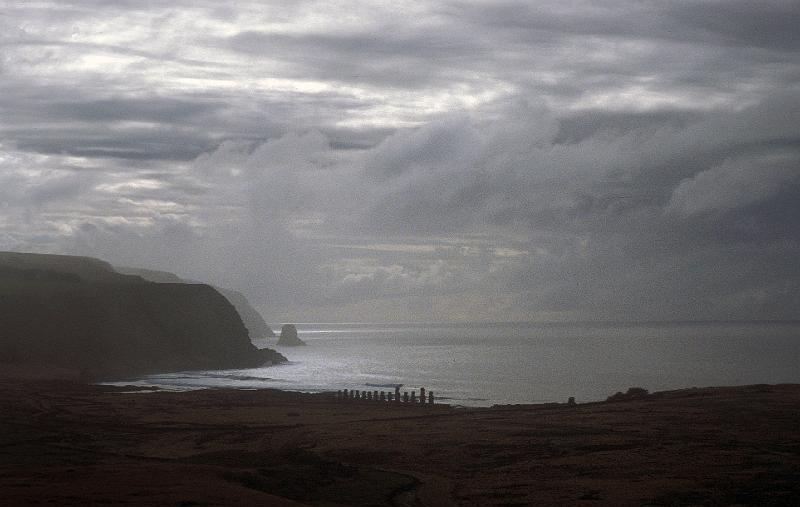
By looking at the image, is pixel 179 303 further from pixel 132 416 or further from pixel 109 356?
pixel 132 416

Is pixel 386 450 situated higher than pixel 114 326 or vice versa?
pixel 114 326

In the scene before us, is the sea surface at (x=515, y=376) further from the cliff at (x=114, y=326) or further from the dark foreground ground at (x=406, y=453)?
the dark foreground ground at (x=406, y=453)

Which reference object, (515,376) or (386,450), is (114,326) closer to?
(515,376)

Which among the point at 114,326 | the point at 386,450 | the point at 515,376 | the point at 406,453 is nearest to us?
the point at 406,453

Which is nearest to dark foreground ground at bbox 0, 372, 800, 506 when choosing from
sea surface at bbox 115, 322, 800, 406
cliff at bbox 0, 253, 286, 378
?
sea surface at bbox 115, 322, 800, 406

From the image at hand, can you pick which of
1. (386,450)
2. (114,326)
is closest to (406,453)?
(386,450)
